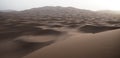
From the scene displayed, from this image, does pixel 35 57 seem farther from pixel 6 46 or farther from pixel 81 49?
pixel 6 46

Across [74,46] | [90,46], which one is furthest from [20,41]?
[90,46]

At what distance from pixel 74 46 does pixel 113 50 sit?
371 millimetres

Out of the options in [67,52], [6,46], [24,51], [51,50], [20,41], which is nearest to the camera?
[67,52]

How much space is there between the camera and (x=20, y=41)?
1.99 m

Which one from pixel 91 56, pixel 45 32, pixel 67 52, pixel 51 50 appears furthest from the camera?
pixel 45 32

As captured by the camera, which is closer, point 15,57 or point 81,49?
point 81,49

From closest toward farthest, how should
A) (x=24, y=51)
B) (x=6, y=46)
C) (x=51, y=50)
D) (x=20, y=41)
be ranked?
(x=51, y=50) < (x=24, y=51) < (x=6, y=46) < (x=20, y=41)

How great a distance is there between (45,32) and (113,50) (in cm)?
136

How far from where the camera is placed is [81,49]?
1381 millimetres

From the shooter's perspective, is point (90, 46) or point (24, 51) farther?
point (24, 51)

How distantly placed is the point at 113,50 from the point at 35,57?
0.63 m

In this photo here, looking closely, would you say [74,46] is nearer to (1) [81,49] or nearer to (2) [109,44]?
(1) [81,49]

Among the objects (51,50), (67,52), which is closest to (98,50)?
(67,52)

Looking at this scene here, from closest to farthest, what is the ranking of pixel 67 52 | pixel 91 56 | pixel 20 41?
pixel 91 56 → pixel 67 52 → pixel 20 41
